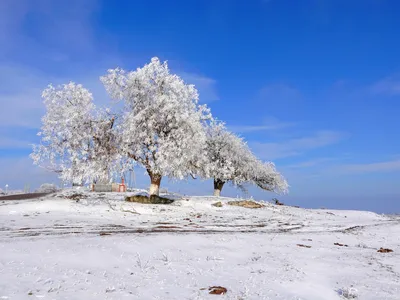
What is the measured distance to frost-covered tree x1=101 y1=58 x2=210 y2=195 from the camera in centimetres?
2503

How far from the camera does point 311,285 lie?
6.16m

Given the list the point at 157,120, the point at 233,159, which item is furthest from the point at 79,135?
the point at 233,159

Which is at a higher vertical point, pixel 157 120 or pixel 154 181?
pixel 157 120

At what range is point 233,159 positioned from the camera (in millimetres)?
40500

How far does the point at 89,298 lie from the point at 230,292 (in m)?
2.07

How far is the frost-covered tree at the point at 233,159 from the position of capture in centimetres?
4031

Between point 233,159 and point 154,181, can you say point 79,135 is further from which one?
point 233,159

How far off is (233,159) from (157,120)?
16.6 m

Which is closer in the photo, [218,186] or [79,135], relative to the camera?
[79,135]

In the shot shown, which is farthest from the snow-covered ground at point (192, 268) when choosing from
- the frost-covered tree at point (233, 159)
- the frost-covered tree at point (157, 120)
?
the frost-covered tree at point (233, 159)

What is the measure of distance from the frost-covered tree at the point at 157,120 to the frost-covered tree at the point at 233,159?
1322 cm

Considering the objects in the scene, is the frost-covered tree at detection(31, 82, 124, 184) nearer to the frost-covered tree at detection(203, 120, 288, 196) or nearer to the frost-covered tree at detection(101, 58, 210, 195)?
the frost-covered tree at detection(101, 58, 210, 195)

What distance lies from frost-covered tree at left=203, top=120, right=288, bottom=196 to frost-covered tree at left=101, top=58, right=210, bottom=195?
521 inches

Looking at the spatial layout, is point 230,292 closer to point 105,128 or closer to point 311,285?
point 311,285
